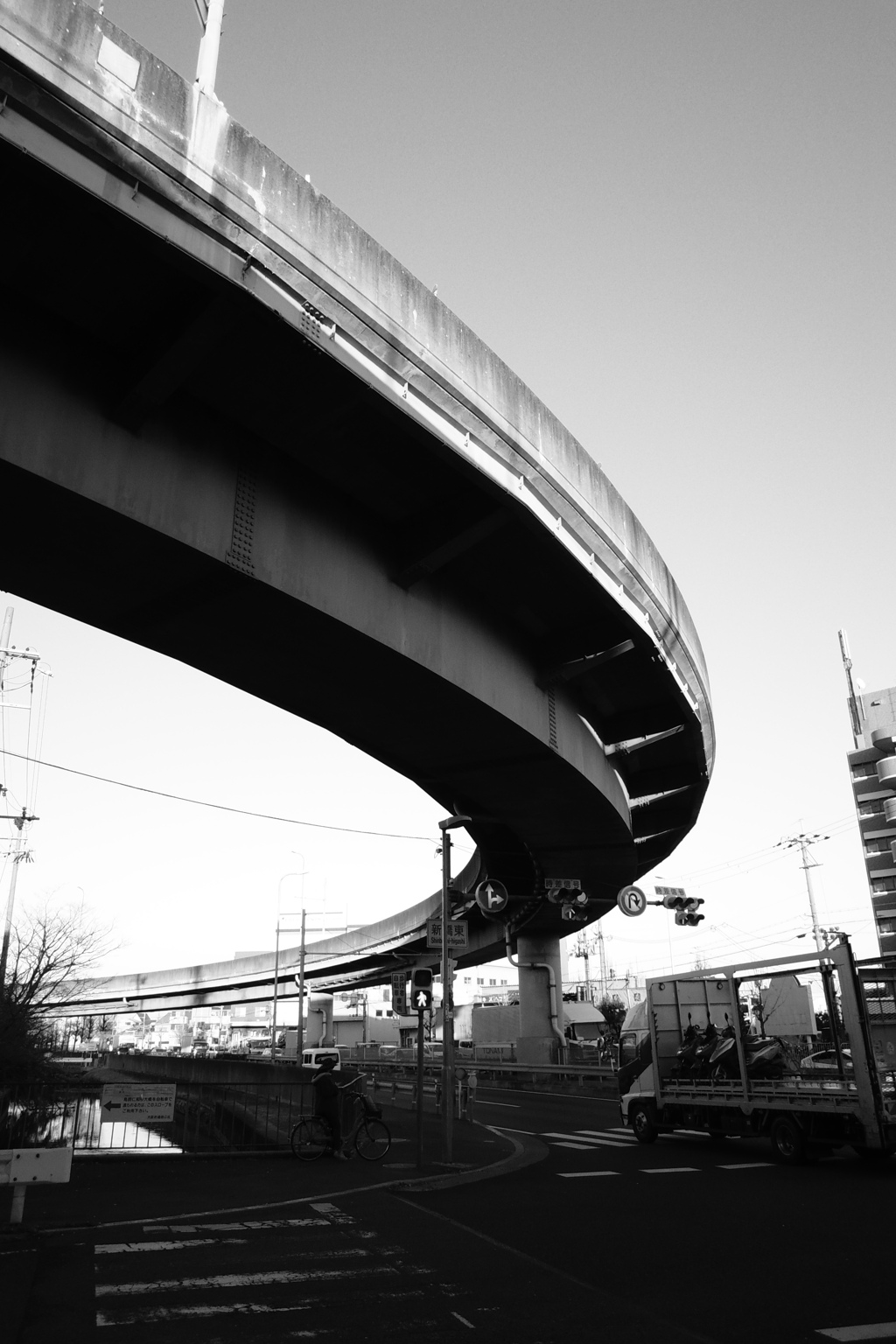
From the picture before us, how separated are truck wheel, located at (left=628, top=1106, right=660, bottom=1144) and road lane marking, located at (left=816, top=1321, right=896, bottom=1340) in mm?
13197

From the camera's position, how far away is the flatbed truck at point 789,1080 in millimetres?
14125

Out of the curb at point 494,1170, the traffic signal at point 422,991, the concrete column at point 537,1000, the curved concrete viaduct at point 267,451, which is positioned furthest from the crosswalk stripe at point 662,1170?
the concrete column at point 537,1000

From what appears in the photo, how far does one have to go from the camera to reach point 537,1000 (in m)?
43.4

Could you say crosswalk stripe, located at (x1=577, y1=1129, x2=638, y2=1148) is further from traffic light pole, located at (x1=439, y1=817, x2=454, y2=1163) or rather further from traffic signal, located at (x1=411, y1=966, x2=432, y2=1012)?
traffic signal, located at (x1=411, y1=966, x2=432, y2=1012)

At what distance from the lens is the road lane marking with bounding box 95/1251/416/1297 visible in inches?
285

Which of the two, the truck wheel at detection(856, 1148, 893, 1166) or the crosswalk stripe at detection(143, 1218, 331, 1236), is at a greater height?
the crosswalk stripe at detection(143, 1218, 331, 1236)

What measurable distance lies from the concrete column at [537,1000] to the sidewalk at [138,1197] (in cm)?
2461

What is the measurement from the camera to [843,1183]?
1284cm

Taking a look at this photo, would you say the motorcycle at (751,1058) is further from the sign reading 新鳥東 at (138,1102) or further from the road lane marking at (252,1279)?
the road lane marking at (252,1279)

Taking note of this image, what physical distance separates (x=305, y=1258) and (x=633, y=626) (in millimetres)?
9685

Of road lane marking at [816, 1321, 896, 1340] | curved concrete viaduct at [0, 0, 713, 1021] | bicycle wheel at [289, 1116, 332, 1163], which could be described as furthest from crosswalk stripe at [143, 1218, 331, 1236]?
curved concrete viaduct at [0, 0, 713, 1021]

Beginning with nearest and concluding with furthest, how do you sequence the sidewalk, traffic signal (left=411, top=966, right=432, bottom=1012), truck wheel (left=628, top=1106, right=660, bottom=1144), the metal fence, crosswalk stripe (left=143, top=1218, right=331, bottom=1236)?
1. the sidewalk
2. crosswalk stripe (left=143, top=1218, right=331, bottom=1236)
3. traffic signal (left=411, top=966, right=432, bottom=1012)
4. the metal fence
5. truck wheel (left=628, top=1106, right=660, bottom=1144)

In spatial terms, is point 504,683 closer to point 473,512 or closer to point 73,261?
point 473,512

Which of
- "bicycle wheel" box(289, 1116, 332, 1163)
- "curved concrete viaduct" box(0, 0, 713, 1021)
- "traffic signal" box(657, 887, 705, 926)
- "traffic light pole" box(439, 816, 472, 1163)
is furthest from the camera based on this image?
"traffic signal" box(657, 887, 705, 926)
